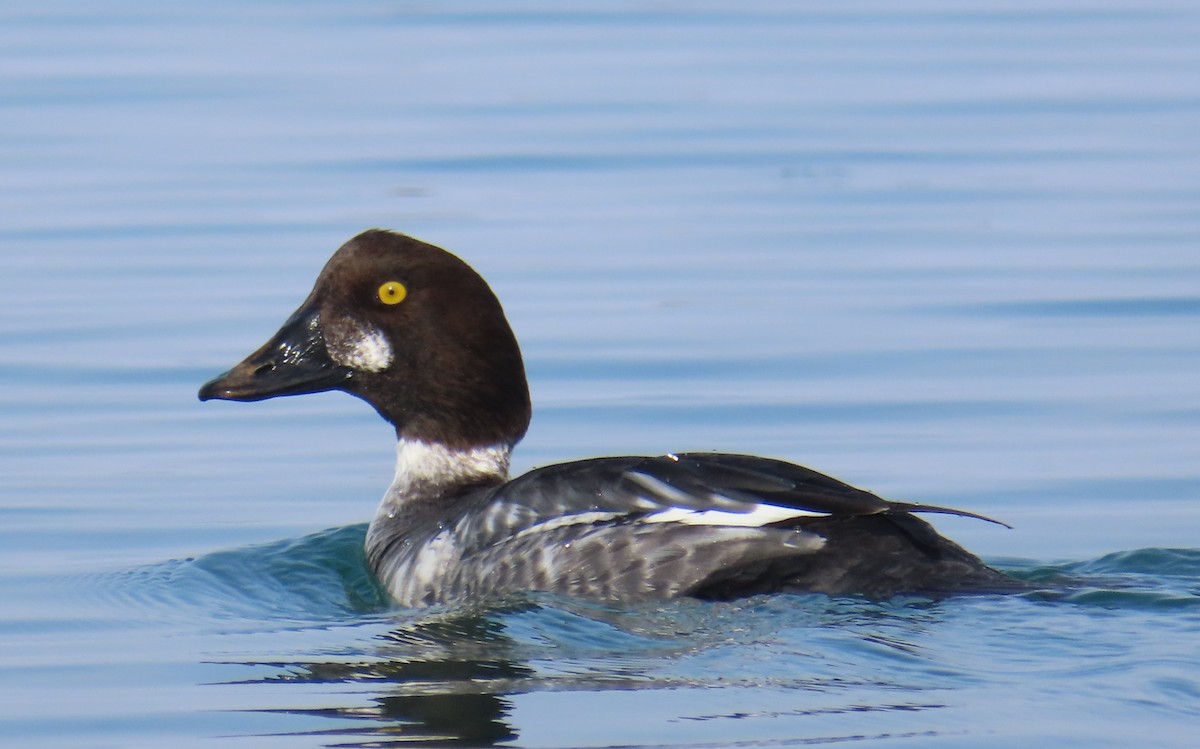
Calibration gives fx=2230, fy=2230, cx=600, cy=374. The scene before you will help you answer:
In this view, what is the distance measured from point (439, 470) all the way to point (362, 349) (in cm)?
54

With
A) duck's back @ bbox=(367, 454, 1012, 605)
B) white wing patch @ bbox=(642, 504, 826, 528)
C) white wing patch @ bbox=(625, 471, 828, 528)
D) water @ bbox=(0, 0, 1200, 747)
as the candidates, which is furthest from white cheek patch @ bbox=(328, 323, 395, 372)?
white wing patch @ bbox=(642, 504, 826, 528)

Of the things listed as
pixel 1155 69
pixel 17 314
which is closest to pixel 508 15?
pixel 1155 69

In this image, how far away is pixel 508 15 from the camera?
19.3 meters

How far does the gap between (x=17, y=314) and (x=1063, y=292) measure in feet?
17.8

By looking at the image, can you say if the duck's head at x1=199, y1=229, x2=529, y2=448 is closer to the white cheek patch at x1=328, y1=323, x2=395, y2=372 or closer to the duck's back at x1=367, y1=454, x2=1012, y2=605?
the white cheek patch at x1=328, y1=323, x2=395, y2=372

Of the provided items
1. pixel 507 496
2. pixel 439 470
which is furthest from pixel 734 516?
pixel 439 470

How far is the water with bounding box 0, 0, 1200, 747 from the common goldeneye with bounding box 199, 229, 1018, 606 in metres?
0.16

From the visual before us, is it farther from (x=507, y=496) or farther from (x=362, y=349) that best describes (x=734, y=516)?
(x=362, y=349)

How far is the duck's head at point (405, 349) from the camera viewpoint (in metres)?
8.22

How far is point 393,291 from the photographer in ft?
27.1

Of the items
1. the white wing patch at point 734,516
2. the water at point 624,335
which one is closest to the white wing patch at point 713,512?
the white wing patch at point 734,516

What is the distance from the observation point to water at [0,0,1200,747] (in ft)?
21.0

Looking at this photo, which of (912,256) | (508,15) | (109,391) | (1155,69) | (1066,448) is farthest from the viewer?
(508,15)

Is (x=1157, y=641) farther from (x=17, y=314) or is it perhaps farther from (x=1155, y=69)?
(x=1155, y=69)
